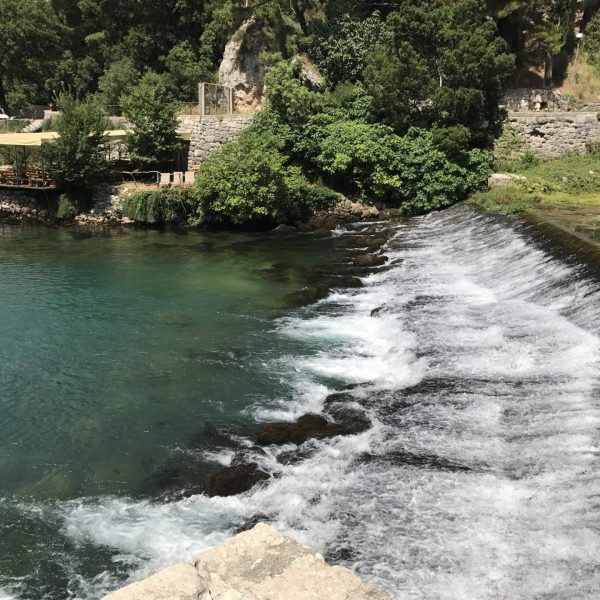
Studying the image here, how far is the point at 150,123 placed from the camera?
32531 millimetres

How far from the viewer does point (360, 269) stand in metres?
22.0

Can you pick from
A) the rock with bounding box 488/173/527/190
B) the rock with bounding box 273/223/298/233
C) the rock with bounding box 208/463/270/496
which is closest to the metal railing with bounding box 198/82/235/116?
the rock with bounding box 273/223/298/233

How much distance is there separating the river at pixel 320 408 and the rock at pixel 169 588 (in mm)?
3869

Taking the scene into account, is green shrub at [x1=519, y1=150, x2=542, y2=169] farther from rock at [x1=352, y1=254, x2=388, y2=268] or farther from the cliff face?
the cliff face

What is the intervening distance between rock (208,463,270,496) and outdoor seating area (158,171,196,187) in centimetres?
2343

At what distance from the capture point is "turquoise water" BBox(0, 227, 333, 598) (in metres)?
10.3

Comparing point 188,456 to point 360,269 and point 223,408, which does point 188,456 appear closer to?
point 223,408

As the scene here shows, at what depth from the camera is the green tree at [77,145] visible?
3069cm

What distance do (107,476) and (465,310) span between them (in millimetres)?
10294

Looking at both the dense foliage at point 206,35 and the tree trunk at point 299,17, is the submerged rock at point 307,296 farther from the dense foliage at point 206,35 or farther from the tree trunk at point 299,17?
the tree trunk at point 299,17

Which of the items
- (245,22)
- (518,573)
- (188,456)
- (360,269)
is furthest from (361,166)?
(518,573)

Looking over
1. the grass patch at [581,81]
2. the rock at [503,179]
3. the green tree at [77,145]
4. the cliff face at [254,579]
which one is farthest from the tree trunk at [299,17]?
the cliff face at [254,579]

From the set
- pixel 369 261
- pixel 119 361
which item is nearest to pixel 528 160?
pixel 369 261

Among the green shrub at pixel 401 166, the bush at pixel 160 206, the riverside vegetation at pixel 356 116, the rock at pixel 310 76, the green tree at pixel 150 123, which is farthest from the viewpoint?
the rock at pixel 310 76
